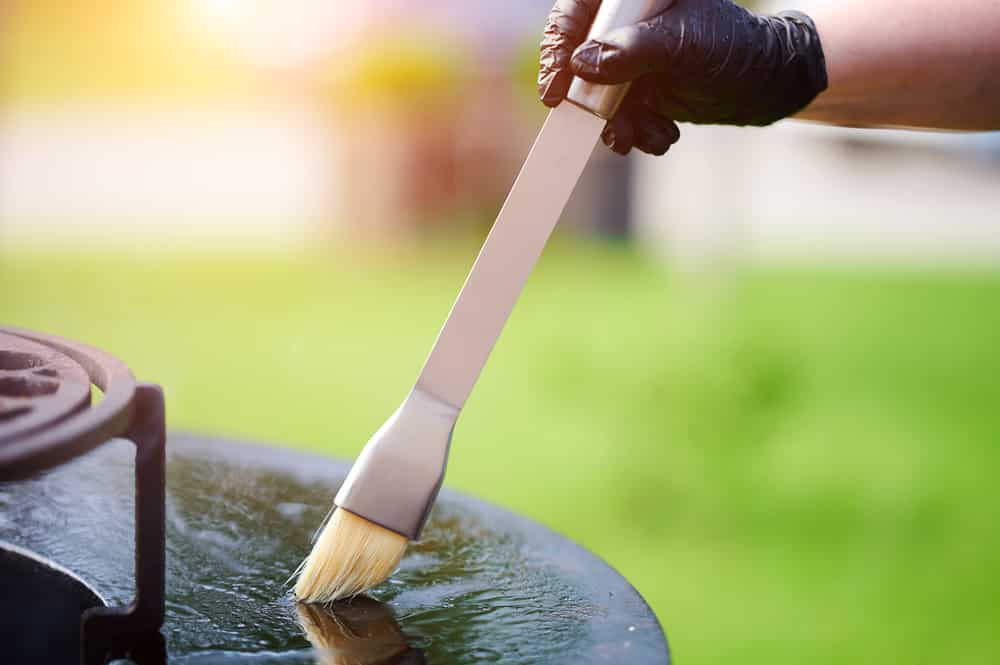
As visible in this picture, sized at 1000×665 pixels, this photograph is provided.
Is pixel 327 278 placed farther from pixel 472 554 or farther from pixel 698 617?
pixel 472 554

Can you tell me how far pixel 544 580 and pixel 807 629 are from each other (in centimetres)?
215

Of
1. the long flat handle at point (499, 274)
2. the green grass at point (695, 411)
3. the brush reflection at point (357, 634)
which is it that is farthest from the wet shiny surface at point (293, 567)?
the green grass at point (695, 411)

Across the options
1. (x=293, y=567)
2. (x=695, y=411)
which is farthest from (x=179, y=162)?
(x=293, y=567)

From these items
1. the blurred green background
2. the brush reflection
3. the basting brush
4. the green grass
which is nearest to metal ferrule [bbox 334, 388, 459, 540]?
the basting brush

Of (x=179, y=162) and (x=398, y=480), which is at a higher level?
(x=398, y=480)

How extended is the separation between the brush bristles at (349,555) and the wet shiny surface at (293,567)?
0.03 metres

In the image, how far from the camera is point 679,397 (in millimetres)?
5387

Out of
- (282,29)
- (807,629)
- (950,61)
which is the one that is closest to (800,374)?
(807,629)

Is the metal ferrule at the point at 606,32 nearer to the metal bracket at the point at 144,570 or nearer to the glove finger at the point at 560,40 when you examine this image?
the glove finger at the point at 560,40

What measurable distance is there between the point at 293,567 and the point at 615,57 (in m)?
0.75

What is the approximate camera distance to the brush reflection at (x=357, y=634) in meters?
1.05

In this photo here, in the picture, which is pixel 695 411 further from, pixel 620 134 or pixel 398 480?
pixel 398 480

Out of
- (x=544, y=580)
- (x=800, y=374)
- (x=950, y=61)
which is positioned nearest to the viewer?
(x=544, y=580)

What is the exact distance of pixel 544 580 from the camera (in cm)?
126
